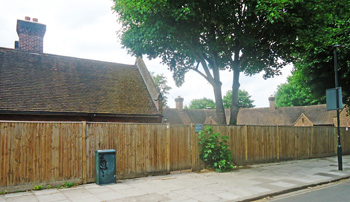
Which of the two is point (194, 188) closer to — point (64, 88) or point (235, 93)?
point (235, 93)

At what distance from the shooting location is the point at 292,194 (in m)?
8.22

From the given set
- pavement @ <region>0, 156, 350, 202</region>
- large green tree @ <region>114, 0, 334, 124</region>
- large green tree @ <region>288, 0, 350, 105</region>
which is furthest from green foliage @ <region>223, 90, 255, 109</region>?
pavement @ <region>0, 156, 350, 202</region>

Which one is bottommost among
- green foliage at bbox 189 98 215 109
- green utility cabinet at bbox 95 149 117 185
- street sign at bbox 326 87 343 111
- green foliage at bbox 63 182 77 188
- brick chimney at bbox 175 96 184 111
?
green foliage at bbox 63 182 77 188

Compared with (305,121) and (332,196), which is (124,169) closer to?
(332,196)

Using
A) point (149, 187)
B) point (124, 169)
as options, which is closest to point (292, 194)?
point (149, 187)

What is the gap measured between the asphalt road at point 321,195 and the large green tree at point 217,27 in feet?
21.6

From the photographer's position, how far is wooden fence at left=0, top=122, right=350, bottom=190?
798 centimetres

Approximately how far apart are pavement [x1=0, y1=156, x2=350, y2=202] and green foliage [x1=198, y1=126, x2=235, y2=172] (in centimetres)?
60

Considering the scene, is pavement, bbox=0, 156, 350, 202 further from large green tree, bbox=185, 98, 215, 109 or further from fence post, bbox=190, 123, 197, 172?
large green tree, bbox=185, 98, 215, 109

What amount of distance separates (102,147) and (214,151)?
5.12 m

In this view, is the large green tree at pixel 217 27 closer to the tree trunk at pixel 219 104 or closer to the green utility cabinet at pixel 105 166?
the tree trunk at pixel 219 104

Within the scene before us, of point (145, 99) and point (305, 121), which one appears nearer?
point (145, 99)

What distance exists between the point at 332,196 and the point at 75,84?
600 inches

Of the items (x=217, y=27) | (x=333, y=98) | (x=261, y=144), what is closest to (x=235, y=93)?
(x=261, y=144)
